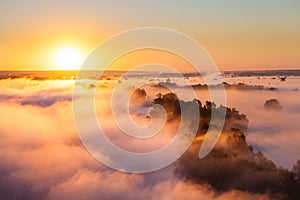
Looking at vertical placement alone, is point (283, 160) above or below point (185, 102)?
→ below

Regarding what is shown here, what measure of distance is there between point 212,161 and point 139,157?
138 ft

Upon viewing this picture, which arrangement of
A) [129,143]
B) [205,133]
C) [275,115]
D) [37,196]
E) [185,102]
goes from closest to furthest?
[205,133]
[37,196]
[185,102]
[129,143]
[275,115]

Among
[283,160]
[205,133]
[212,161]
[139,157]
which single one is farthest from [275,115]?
[212,161]

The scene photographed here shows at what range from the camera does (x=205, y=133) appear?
3388 inches

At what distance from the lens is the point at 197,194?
71.9 metres

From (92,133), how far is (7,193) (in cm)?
4866

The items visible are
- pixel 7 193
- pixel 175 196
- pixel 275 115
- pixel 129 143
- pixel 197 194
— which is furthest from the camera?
pixel 275 115

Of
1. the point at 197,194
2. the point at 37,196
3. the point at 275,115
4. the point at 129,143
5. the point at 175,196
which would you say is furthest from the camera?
the point at 275,115

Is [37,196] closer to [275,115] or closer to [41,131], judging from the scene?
[41,131]

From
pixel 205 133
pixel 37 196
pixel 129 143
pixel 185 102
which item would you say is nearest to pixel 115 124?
pixel 129 143

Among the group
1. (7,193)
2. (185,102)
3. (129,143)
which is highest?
(185,102)

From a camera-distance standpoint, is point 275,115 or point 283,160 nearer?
point 283,160

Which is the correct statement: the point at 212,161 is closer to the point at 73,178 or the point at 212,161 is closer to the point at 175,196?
the point at 175,196

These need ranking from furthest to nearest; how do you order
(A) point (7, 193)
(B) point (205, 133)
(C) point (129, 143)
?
(C) point (129, 143), (A) point (7, 193), (B) point (205, 133)
